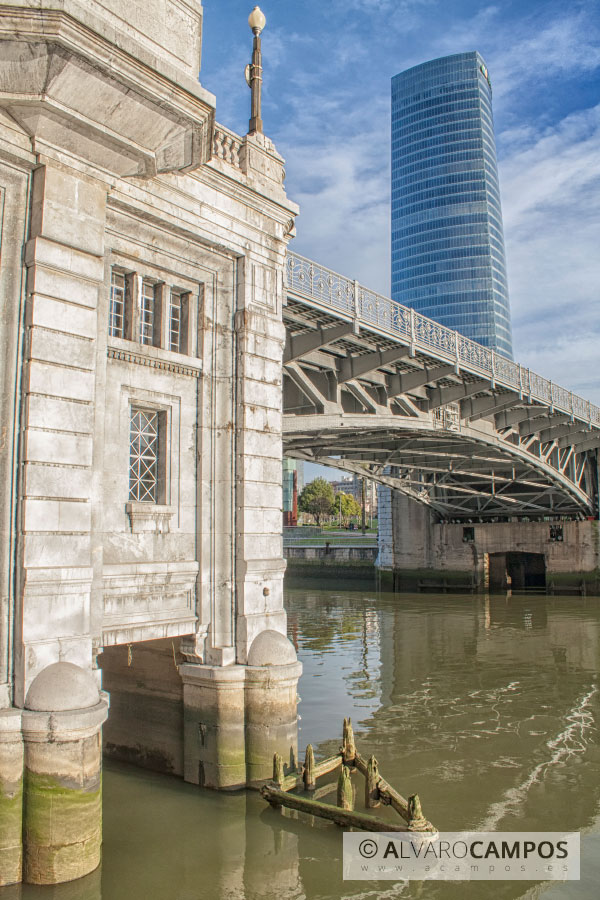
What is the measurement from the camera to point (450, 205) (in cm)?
15588

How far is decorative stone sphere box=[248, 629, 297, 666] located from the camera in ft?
36.7

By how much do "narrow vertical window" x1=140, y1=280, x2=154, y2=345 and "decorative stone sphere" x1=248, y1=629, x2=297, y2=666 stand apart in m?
4.91

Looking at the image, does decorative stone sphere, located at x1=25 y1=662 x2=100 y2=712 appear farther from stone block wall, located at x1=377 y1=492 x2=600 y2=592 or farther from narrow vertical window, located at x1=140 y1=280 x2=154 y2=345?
stone block wall, located at x1=377 y1=492 x2=600 y2=592

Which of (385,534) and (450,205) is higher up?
(450,205)

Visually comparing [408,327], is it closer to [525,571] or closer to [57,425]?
[57,425]

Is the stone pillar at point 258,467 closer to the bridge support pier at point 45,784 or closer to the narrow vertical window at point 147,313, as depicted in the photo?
the narrow vertical window at point 147,313

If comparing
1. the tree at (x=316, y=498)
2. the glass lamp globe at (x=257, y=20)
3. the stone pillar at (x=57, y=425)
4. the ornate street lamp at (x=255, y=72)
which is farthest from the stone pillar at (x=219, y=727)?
the tree at (x=316, y=498)

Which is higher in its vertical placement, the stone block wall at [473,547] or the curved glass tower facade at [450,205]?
the curved glass tower facade at [450,205]

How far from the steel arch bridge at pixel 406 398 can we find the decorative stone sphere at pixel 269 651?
7.22 metres

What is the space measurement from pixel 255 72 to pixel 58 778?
38.6 ft

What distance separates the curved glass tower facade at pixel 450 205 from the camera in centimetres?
15275

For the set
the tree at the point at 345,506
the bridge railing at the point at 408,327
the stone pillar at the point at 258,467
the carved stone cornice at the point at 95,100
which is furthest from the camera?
the tree at the point at 345,506

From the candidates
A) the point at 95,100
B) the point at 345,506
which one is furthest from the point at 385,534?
the point at 345,506

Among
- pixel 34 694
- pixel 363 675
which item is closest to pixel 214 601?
pixel 34 694
